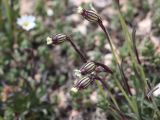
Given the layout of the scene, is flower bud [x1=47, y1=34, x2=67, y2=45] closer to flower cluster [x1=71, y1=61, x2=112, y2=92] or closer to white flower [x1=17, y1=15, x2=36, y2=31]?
flower cluster [x1=71, y1=61, x2=112, y2=92]

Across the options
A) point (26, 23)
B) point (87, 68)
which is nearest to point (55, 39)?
point (87, 68)

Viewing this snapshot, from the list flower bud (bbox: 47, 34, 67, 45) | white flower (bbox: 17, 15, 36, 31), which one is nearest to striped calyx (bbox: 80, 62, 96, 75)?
flower bud (bbox: 47, 34, 67, 45)

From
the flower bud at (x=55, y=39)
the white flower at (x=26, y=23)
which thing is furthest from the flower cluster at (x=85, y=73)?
the white flower at (x=26, y=23)

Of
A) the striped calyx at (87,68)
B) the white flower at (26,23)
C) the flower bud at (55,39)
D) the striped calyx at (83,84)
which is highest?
the white flower at (26,23)

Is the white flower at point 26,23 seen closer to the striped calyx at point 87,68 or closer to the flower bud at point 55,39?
the flower bud at point 55,39

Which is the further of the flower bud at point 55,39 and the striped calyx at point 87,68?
the flower bud at point 55,39

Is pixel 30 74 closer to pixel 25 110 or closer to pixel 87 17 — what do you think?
pixel 25 110

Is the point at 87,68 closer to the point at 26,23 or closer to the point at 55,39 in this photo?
the point at 55,39

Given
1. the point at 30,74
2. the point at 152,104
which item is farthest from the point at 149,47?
the point at 30,74
